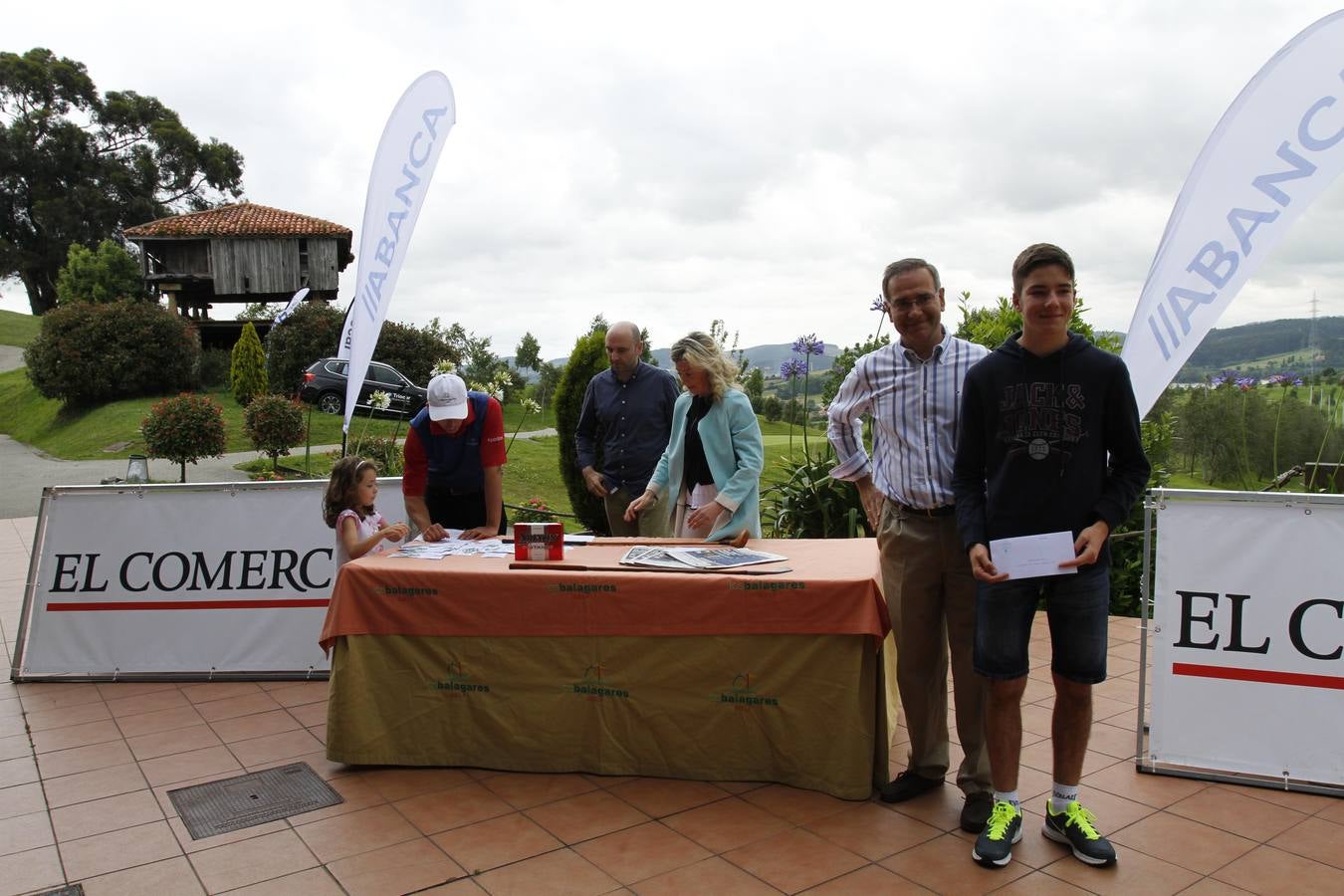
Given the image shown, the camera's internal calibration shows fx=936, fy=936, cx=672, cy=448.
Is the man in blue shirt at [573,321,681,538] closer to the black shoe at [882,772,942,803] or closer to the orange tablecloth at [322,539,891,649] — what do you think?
the orange tablecloth at [322,539,891,649]

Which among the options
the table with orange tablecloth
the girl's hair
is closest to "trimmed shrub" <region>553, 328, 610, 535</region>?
the girl's hair

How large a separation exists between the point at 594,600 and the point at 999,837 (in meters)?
1.52

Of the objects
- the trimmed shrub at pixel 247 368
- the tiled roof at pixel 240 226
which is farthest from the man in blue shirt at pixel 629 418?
the tiled roof at pixel 240 226

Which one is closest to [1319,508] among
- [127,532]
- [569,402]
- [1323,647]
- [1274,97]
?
[1323,647]

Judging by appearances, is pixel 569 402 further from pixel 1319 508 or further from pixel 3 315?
pixel 3 315

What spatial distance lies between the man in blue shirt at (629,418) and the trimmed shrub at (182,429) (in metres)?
8.37

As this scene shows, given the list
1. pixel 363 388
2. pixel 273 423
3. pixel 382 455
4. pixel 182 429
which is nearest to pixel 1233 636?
pixel 382 455

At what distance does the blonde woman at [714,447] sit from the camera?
3.98 meters

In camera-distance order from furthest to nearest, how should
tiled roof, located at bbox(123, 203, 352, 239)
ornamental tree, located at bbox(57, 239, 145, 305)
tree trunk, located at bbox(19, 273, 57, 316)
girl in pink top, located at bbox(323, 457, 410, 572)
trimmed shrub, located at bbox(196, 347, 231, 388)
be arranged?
tree trunk, located at bbox(19, 273, 57, 316) < ornamental tree, located at bbox(57, 239, 145, 305) < tiled roof, located at bbox(123, 203, 352, 239) < trimmed shrub, located at bbox(196, 347, 231, 388) < girl in pink top, located at bbox(323, 457, 410, 572)

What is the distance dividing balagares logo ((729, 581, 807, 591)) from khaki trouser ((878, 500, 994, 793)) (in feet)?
1.04

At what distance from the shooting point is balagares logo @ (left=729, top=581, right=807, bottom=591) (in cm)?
323

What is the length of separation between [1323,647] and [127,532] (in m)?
5.30

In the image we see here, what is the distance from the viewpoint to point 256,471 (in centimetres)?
1421

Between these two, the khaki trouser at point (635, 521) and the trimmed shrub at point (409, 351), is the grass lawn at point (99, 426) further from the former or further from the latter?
the khaki trouser at point (635, 521)
